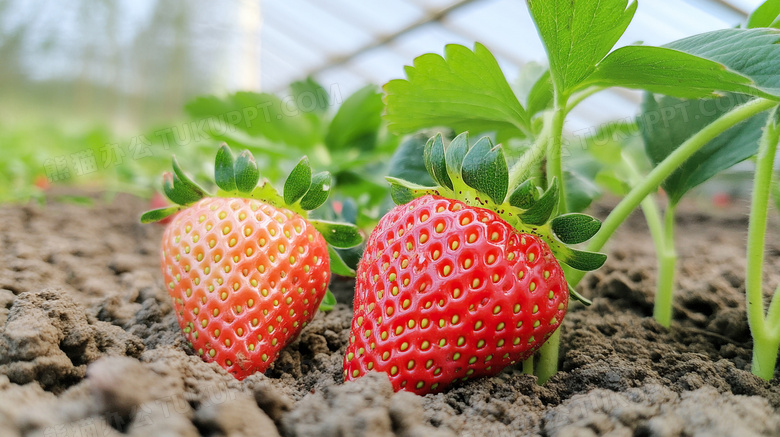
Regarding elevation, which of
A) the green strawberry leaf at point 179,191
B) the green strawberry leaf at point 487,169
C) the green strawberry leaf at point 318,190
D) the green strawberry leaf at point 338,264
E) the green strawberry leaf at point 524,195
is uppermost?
the green strawberry leaf at point 487,169

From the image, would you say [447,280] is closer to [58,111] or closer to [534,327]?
[534,327]

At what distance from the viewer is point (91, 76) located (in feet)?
12.7

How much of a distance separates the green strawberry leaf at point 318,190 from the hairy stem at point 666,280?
0.55 metres

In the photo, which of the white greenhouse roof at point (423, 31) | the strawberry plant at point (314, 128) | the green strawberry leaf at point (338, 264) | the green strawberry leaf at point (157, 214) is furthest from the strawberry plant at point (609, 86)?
the white greenhouse roof at point (423, 31)

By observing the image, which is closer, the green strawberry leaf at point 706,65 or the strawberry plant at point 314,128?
the green strawberry leaf at point 706,65

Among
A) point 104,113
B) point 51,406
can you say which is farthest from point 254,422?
point 104,113

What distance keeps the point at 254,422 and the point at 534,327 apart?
0.32 meters

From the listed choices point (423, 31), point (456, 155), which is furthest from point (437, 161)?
point (423, 31)

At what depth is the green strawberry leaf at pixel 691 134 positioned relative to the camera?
74cm

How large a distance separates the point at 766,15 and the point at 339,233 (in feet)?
2.02

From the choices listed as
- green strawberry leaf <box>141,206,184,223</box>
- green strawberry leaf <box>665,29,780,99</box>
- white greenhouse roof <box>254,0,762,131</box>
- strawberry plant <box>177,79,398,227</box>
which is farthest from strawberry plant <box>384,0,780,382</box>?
white greenhouse roof <box>254,0,762,131</box>

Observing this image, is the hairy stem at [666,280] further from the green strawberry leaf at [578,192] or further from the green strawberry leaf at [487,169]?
the green strawberry leaf at [487,169]

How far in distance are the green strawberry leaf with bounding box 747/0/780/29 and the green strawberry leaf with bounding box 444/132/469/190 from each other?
1.28 ft

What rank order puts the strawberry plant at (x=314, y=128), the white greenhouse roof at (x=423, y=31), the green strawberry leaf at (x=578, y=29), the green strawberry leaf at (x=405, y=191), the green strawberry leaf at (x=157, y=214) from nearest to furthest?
the green strawberry leaf at (x=578, y=29) → the green strawberry leaf at (x=405, y=191) → the green strawberry leaf at (x=157, y=214) → the strawberry plant at (x=314, y=128) → the white greenhouse roof at (x=423, y=31)
